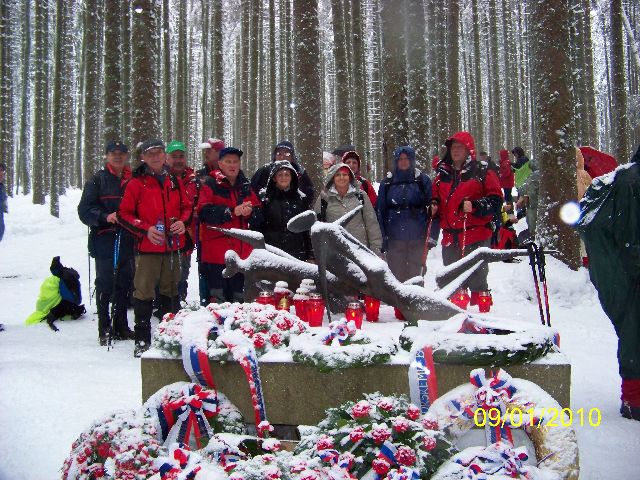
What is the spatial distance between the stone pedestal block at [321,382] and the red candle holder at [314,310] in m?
1.33

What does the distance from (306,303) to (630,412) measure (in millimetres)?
2276

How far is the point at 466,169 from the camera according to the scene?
6141 millimetres

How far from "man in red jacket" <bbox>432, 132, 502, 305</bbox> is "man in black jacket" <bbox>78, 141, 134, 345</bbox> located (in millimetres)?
3467

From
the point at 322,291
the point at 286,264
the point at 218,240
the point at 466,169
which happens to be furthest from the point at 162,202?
the point at 466,169

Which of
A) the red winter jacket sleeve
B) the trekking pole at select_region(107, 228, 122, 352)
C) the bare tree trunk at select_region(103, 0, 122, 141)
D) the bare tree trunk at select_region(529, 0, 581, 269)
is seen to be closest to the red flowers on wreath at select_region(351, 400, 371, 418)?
the red winter jacket sleeve

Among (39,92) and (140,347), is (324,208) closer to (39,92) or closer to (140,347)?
(140,347)

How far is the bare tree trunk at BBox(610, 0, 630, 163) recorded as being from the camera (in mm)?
16000

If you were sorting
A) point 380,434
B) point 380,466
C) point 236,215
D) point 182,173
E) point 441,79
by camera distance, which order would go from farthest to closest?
point 441,79
point 182,173
point 236,215
point 380,434
point 380,466

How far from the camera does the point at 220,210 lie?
18.8 ft

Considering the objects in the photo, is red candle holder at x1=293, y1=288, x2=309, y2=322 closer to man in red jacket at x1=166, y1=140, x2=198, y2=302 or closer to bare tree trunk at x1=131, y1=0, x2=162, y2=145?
man in red jacket at x1=166, y1=140, x2=198, y2=302

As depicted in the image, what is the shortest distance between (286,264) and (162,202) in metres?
1.73

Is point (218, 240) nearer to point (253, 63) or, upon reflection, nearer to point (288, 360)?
point (288, 360)

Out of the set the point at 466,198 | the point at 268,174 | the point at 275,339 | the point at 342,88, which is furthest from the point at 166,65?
the point at 275,339

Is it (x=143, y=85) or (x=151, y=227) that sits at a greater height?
(x=143, y=85)
